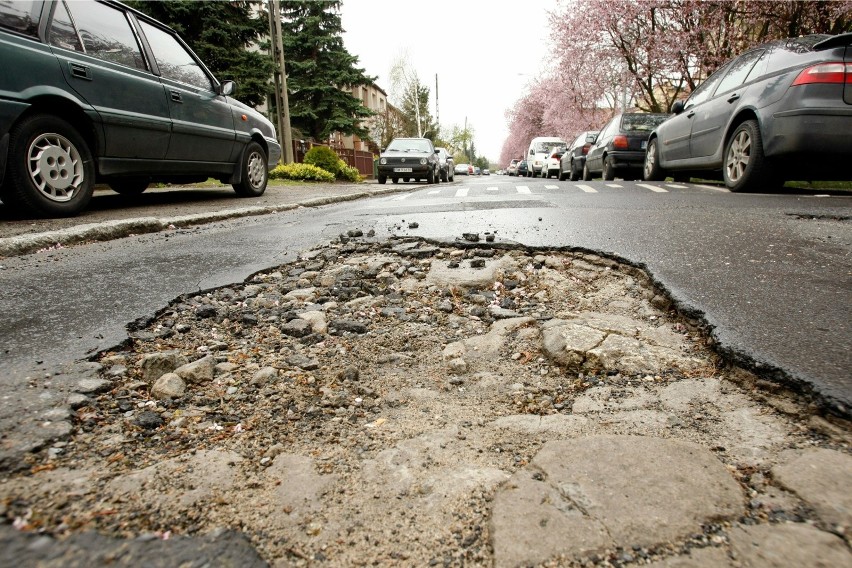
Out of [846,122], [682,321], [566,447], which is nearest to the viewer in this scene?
[566,447]

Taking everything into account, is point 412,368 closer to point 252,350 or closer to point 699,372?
point 252,350

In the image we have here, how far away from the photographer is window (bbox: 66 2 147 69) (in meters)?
4.99

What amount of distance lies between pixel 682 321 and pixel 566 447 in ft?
3.61

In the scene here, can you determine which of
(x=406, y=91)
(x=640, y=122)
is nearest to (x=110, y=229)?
(x=640, y=122)

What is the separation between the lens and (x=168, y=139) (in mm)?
5828

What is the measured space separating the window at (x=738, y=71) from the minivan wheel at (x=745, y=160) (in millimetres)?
735

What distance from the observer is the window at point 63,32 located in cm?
466

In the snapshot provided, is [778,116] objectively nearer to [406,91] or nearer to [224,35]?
[224,35]

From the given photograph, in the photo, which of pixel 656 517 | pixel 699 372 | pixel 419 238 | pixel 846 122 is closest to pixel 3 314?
pixel 419 238

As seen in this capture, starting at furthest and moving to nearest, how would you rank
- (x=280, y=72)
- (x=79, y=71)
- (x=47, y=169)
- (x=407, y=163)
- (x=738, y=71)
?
(x=407, y=163), (x=280, y=72), (x=738, y=71), (x=79, y=71), (x=47, y=169)

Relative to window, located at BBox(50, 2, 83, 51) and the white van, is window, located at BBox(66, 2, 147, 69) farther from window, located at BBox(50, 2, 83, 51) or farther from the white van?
the white van

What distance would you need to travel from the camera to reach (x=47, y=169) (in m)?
4.54

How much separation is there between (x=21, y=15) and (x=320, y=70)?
23222 mm

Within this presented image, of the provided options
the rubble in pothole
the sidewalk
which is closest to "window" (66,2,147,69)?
the sidewalk
